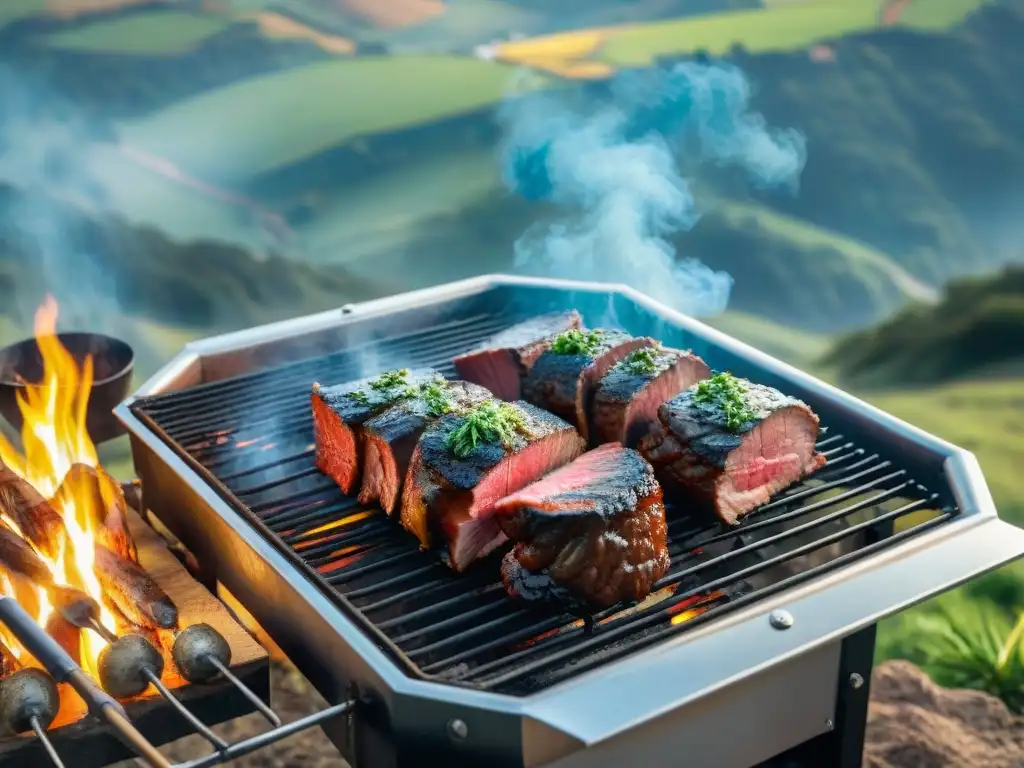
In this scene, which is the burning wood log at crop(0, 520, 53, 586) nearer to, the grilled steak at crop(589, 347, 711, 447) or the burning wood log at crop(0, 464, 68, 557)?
the burning wood log at crop(0, 464, 68, 557)

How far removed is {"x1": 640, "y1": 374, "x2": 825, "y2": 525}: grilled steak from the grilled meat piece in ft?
1.30

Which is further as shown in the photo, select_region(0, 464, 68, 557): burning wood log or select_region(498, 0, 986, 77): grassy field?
select_region(498, 0, 986, 77): grassy field

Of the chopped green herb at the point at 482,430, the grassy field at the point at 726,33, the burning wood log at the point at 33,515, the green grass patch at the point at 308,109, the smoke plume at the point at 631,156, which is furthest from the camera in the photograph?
the grassy field at the point at 726,33

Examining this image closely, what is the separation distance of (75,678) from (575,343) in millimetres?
2457

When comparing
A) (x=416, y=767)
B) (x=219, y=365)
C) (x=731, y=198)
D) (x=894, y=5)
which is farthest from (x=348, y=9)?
(x=416, y=767)

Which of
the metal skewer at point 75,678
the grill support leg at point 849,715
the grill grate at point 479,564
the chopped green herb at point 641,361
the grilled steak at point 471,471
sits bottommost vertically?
the grill support leg at point 849,715

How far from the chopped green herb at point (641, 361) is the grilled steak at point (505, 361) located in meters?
0.47

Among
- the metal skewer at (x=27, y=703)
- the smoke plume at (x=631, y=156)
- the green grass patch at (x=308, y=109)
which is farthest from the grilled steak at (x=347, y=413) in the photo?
the green grass patch at (x=308, y=109)

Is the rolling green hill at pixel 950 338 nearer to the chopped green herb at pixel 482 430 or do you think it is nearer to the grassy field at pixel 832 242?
the grassy field at pixel 832 242

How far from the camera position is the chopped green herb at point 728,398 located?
13.1 feet

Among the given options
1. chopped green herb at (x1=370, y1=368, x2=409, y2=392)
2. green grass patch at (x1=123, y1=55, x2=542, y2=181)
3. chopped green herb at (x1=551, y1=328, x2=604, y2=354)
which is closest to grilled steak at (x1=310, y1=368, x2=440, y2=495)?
chopped green herb at (x1=370, y1=368, x2=409, y2=392)

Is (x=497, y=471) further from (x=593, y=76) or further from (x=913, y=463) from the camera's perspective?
(x=593, y=76)

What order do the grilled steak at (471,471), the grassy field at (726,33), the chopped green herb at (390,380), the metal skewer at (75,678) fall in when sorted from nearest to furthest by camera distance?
the metal skewer at (75,678)
the grilled steak at (471,471)
the chopped green herb at (390,380)
the grassy field at (726,33)

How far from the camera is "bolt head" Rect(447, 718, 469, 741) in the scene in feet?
9.32
